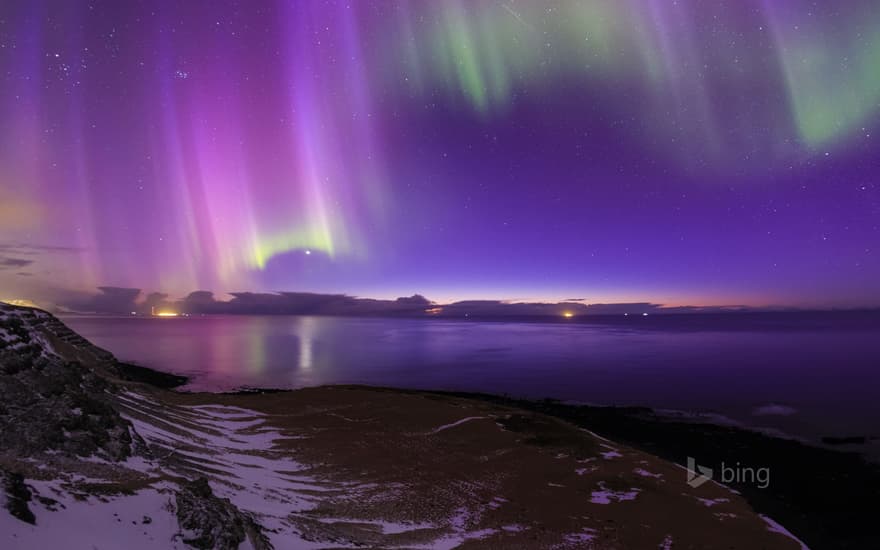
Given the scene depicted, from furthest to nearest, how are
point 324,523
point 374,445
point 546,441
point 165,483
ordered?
1. point 546,441
2. point 374,445
3. point 324,523
4. point 165,483

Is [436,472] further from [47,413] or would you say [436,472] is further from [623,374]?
[623,374]

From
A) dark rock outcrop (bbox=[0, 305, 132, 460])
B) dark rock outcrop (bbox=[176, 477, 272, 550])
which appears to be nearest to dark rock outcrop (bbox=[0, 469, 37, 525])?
dark rock outcrop (bbox=[176, 477, 272, 550])

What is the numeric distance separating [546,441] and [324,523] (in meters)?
15.8

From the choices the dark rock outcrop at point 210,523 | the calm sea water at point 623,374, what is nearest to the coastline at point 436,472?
the dark rock outcrop at point 210,523

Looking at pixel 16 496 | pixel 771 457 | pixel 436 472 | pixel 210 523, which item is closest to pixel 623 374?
pixel 771 457

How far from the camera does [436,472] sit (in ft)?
60.7

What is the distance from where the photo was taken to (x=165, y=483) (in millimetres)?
9172

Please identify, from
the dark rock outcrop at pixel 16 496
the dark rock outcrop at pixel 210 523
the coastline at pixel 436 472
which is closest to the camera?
the dark rock outcrop at pixel 16 496

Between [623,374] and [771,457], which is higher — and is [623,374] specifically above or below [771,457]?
below

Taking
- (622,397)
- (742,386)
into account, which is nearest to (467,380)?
(622,397)

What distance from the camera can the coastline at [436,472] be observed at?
40.3ft

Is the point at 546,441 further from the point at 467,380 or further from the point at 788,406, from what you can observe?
the point at 467,380

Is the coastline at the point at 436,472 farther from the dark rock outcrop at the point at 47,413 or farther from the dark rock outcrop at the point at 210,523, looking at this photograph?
the dark rock outcrop at the point at 47,413

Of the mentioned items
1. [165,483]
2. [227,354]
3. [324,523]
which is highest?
[165,483]
